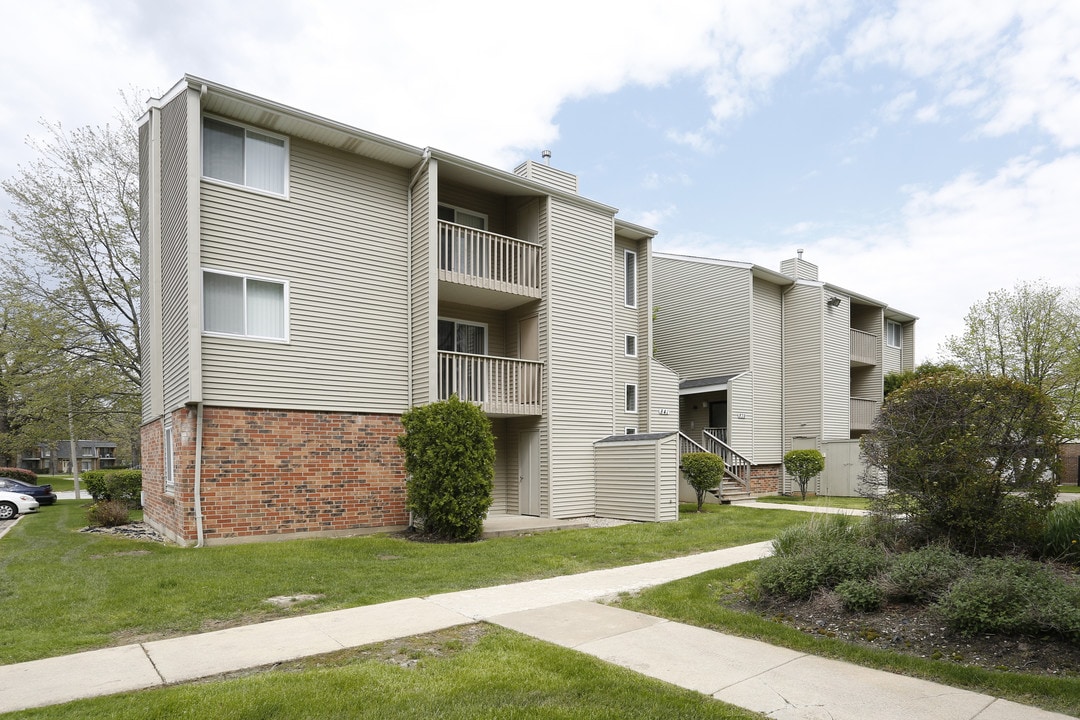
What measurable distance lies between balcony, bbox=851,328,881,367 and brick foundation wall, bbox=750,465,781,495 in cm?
629

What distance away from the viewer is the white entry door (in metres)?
15.8

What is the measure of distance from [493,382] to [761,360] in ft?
42.7

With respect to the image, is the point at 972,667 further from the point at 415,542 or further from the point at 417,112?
the point at 417,112

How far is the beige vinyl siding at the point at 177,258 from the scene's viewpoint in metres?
11.3

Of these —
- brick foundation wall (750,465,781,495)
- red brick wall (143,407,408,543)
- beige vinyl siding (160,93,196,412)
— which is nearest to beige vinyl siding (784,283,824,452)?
brick foundation wall (750,465,781,495)

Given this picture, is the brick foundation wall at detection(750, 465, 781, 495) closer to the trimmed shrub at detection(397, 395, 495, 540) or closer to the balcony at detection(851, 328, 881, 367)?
the balcony at detection(851, 328, 881, 367)

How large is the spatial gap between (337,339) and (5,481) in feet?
71.0

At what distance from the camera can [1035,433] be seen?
742 cm

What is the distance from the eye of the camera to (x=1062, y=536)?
7.48 metres

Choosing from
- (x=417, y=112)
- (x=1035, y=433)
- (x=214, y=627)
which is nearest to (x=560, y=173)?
(x=417, y=112)

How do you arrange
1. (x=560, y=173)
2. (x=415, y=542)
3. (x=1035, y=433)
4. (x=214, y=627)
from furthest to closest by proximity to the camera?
1. (x=560, y=173)
2. (x=415, y=542)
3. (x=1035, y=433)
4. (x=214, y=627)

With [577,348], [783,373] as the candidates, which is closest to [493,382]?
[577,348]

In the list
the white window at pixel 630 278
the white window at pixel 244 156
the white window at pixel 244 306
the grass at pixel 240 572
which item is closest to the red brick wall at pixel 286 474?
the grass at pixel 240 572

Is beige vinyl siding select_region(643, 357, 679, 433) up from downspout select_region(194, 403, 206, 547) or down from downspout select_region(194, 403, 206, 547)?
up
